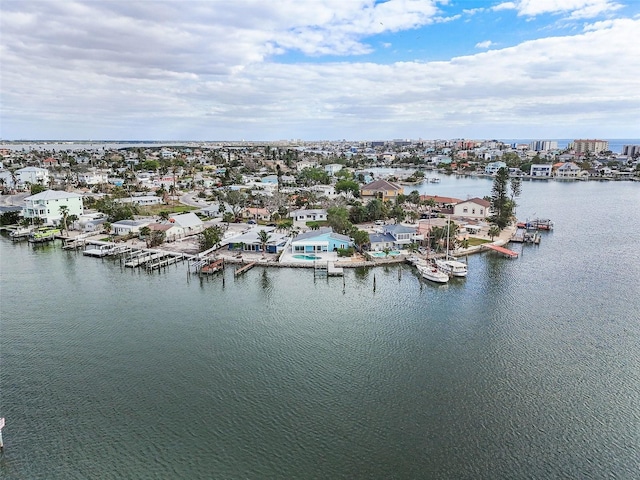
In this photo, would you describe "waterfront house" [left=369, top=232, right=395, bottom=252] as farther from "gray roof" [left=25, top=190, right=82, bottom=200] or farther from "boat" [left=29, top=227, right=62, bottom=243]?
"gray roof" [left=25, top=190, right=82, bottom=200]

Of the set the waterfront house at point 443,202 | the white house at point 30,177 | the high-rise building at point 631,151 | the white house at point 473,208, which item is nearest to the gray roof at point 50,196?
the white house at point 30,177

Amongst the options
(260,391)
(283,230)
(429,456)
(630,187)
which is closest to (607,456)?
(429,456)

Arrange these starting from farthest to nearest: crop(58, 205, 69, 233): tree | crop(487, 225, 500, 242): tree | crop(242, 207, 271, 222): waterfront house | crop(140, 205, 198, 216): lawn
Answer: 1. crop(140, 205, 198, 216): lawn
2. crop(242, 207, 271, 222): waterfront house
3. crop(58, 205, 69, 233): tree
4. crop(487, 225, 500, 242): tree

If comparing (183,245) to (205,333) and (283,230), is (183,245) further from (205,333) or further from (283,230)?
(205,333)

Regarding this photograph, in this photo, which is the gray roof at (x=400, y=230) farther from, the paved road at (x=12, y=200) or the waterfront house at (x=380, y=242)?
the paved road at (x=12, y=200)

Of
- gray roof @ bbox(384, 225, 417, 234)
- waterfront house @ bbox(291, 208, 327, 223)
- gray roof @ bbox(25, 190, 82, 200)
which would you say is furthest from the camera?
waterfront house @ bbox(291, 208, 327, 223)

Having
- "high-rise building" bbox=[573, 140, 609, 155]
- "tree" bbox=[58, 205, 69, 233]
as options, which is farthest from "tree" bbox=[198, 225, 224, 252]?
"high-rise building" bbox=[573, 140, 609, 155]
